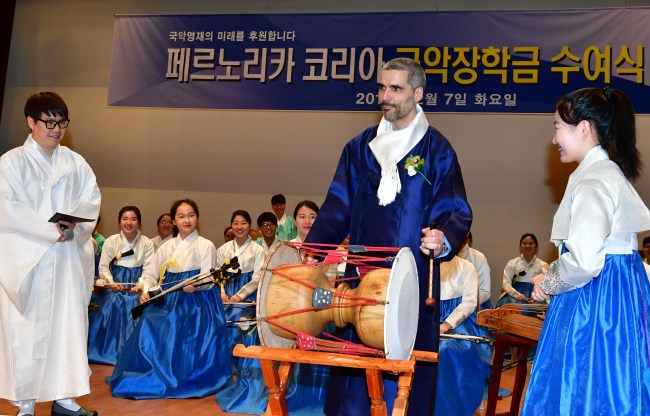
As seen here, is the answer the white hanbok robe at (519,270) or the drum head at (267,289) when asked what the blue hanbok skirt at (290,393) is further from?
the white hanbok robe at (519,270)

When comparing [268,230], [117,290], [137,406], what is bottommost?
[137,406]

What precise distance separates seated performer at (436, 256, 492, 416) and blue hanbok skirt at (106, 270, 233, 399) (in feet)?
6.04

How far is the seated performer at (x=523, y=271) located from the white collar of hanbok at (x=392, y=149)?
5245 millimetres

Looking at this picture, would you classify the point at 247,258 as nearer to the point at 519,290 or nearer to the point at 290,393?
the point at 290,393

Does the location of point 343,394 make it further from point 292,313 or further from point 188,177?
point 188,177

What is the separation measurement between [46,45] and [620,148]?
889 cm

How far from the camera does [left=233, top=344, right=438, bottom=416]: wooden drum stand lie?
6.46 ft

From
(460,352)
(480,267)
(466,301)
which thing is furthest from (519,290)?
(460,352)

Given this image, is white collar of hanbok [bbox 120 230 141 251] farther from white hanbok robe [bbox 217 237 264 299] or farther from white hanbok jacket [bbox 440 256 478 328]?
white hanbok jacket [bbox 440 256 478 328]

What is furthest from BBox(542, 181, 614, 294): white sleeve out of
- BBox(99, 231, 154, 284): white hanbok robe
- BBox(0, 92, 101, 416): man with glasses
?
BBox(99, 231, 154, 284): white hanbok robe

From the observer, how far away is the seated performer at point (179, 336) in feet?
16.4

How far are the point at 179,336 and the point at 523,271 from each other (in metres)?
4.10

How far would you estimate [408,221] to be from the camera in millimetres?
2527

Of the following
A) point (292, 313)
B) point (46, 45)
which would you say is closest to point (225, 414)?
point (292, 313)
